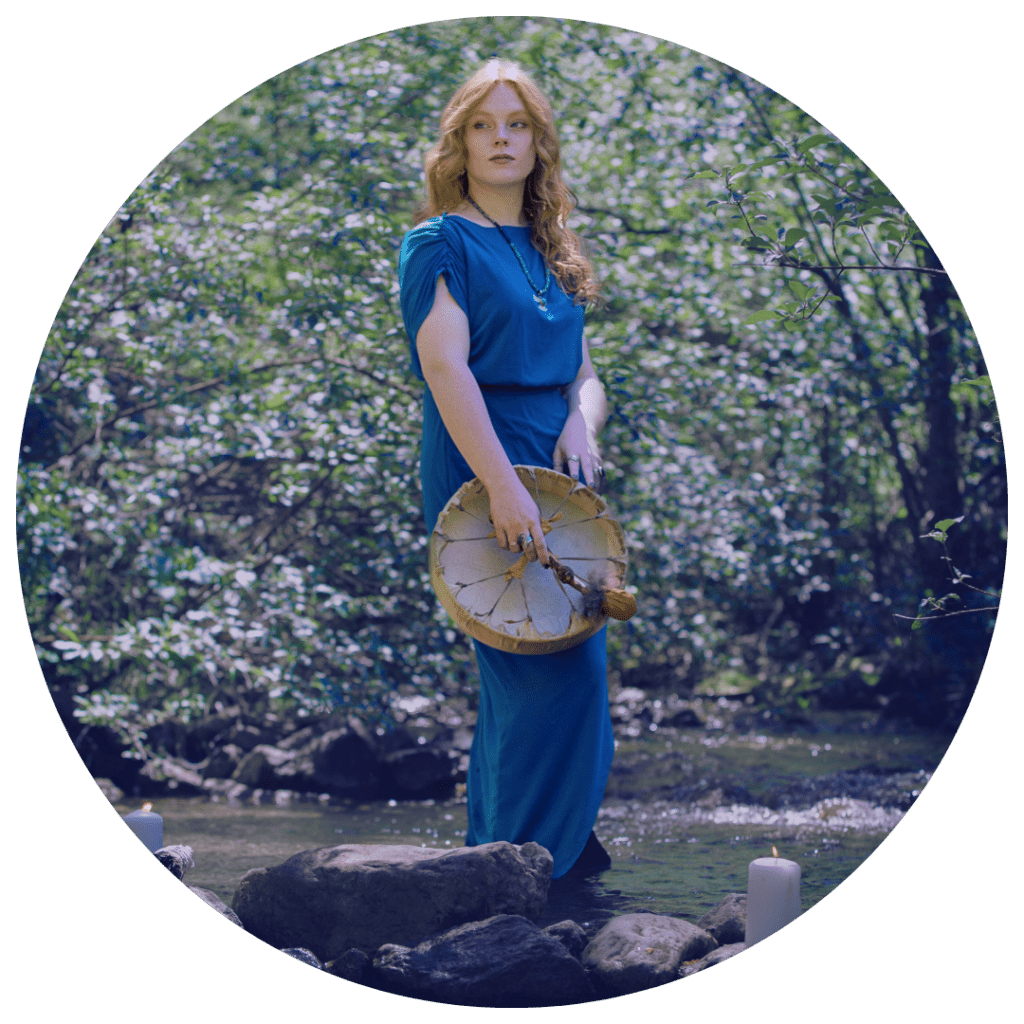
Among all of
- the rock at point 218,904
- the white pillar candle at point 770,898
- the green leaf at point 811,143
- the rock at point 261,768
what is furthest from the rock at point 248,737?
the green leaf at point 811,143

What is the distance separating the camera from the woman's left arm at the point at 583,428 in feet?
11.8

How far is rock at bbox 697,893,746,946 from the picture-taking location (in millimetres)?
3557

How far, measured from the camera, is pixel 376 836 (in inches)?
177

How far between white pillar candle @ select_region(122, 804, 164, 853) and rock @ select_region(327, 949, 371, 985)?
33.6 inches

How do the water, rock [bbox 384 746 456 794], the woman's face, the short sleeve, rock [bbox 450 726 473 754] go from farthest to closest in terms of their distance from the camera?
1. rock [bbox 450 726 473 754]
2. rock [bbox 384 746 456 794]
3. the water
4. the woman's face
5. the short sleeve

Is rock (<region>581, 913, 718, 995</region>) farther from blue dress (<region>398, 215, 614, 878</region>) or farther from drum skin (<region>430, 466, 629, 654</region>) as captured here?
drum skin (<region>430, 466, 629, 654</region>)

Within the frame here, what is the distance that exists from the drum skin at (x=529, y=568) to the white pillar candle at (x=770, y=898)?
2.84 ft

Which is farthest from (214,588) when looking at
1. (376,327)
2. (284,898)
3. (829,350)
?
(829,350)

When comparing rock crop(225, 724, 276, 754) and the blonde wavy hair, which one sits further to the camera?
rock crop(225, 724, 276, 754)

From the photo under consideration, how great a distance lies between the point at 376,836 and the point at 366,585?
1.41 m

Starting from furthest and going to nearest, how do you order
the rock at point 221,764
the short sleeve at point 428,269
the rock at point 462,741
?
1. the rock at point 462,741
2. the rock at point 221,764
3. the short sleeve at point 428,269

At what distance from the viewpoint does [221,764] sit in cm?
545

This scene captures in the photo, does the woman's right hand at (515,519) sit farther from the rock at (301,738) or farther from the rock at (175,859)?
the rock at (301,738)

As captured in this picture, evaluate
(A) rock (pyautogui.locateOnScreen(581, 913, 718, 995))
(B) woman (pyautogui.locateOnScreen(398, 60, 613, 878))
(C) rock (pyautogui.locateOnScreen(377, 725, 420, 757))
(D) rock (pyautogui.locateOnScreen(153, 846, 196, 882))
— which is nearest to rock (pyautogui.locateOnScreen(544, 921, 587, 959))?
(A) rock (pyautogui.locateOnScreen(581, 913, 718, 995))
